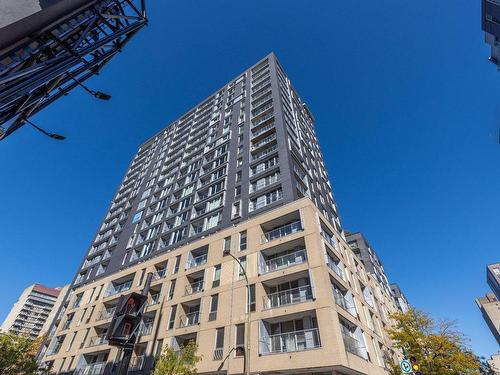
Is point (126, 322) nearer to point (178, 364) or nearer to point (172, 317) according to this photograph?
point (178, 364)

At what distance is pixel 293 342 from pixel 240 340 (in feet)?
13.7

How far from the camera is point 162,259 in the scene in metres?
31.4

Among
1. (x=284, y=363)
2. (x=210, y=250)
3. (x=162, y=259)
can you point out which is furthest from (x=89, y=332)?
(x=284, y=363)

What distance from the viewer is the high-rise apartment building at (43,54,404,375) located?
18719 millimetres

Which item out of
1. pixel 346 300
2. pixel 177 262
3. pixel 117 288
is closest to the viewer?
pixel 346 300

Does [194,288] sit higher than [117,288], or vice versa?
[117,288]

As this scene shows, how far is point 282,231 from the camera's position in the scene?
2497 centimetres

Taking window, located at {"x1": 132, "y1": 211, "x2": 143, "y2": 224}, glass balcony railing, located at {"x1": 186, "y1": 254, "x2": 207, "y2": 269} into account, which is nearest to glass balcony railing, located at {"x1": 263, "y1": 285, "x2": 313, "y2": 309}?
glass balcony railing, located at {"x1": 186, "y1": 254, "x2": 207, "y2": 269}

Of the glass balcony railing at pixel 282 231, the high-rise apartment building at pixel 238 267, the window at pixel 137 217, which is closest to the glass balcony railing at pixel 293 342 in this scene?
→ the high-rise apartment building at pixel 238 267

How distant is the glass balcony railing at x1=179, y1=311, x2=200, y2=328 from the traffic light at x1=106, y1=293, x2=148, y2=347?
4.47 metres

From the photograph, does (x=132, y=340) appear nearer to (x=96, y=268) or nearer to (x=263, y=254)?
(x=263, y=254)

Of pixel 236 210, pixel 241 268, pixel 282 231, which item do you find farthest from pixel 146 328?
pixel 282 231

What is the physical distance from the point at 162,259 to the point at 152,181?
944 inches

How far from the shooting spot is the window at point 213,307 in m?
22.2
